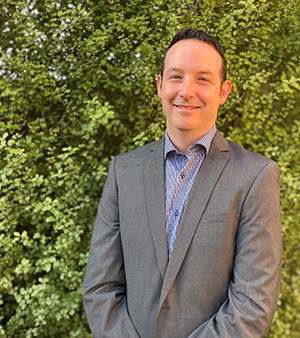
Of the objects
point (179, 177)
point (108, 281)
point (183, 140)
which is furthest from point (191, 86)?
point (108, 281)

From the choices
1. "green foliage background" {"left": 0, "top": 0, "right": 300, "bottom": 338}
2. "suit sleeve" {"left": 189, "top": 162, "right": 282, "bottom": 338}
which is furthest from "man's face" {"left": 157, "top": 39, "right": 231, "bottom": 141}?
"green foliage background" {"left": 0, "top": 0, "right": 300, "bottom": 338}

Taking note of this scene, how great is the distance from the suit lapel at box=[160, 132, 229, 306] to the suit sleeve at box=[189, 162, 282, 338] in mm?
166

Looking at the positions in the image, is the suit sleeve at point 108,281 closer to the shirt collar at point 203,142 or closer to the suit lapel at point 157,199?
the suit lapel at point 157,199

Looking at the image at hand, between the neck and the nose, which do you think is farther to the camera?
the neck

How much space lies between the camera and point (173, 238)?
64.2 inches

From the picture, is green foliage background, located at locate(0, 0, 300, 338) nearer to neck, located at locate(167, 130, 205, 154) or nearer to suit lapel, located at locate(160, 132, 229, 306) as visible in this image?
neck, located at locate(167, 130, 205, 154)

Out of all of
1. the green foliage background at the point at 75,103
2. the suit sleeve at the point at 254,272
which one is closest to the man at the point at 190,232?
the suit sleeve at the point at 254,272

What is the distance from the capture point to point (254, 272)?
4.83ft

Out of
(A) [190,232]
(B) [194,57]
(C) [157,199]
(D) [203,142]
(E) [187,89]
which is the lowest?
(A) [190,232]

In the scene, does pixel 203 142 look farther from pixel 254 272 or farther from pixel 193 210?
pixel 254 272

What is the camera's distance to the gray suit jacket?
4.87ft

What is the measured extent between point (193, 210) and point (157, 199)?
0.19 m

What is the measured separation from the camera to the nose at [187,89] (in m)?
1.58

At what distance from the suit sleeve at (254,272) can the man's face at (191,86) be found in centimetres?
36
